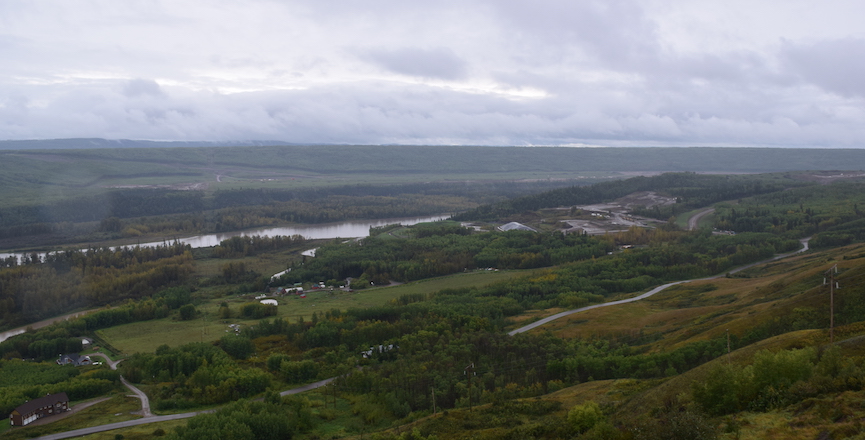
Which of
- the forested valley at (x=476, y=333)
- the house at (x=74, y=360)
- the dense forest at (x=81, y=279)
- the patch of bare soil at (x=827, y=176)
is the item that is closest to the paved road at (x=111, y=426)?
the forested valley at (x=476, y=333)

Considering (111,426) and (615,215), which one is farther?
(615,215)

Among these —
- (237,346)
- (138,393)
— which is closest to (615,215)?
(237,346)

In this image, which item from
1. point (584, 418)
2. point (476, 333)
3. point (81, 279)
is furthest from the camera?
point (81, 279)

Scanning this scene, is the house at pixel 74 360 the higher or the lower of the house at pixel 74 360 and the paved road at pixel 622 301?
the lower

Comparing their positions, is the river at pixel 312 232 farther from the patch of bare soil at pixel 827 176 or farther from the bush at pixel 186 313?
the patch of bare soil at pixel 827 176

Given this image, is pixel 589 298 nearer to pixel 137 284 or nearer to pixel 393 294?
pixel 393 294

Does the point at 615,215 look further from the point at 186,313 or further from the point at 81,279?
the point at 81,279
